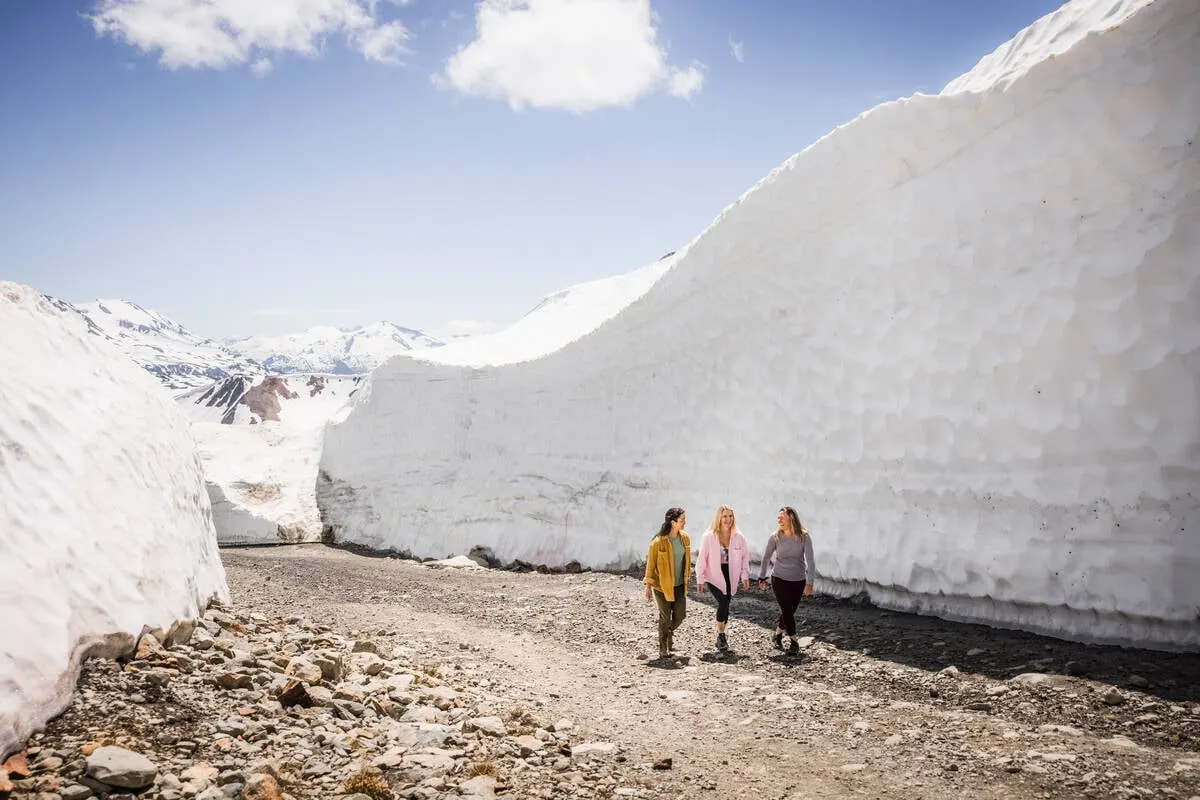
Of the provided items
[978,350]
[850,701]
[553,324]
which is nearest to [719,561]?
[850,701]

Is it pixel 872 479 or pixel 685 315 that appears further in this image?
pixel 685 315

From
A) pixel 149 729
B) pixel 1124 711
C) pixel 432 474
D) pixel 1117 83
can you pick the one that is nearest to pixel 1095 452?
pixel 1124 711

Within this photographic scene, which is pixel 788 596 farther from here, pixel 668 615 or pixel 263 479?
pixel 263 479

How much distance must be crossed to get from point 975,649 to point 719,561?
2476 mm

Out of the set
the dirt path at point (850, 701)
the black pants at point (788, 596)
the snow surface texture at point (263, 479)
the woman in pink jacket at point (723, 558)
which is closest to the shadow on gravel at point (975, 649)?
the dirt path at point (850, 701)

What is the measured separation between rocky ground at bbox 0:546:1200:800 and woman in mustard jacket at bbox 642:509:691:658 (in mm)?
364

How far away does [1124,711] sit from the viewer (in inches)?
184

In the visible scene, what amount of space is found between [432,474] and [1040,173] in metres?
16.1

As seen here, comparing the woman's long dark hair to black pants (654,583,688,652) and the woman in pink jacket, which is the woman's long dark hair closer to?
the woman in pink jacket

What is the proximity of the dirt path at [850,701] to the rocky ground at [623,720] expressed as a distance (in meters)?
0.02

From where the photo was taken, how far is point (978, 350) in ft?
24.9

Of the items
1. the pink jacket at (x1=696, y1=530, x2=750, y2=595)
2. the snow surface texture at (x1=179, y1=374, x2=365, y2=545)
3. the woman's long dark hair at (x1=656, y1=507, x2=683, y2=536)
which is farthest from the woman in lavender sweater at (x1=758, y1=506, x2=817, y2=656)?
the snow surface texture at (x1=179, y1=374, x2=365, y2=545)

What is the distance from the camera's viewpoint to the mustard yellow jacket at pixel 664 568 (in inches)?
285

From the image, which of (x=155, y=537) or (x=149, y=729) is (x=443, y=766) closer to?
(x=149, y=729)
